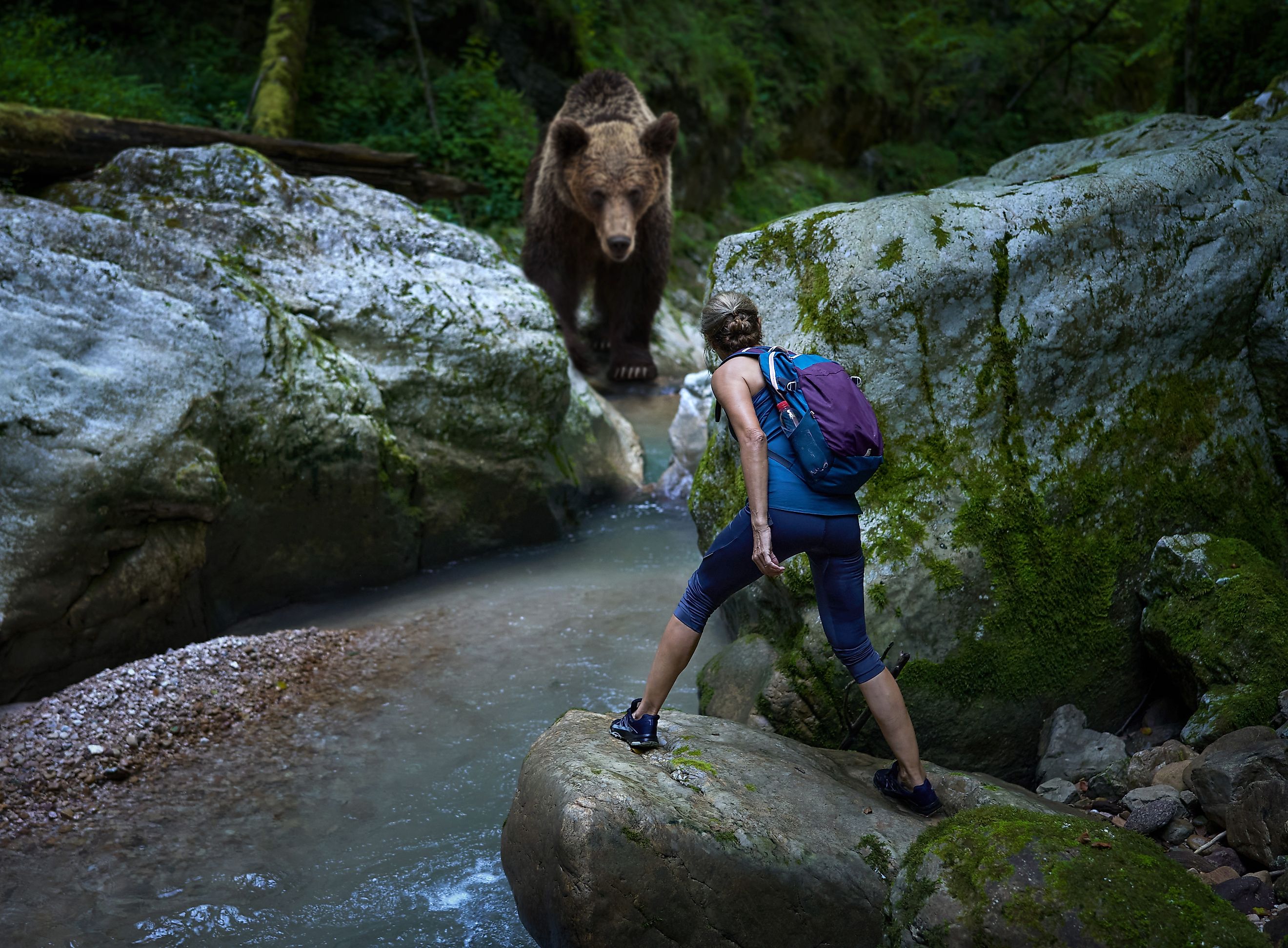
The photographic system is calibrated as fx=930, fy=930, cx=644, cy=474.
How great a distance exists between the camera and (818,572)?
9.97 feet

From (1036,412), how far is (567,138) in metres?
6.69

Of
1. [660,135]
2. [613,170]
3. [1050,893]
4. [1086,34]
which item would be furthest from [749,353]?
[1086,34]

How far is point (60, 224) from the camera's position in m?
5.33

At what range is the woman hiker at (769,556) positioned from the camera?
288 centimetres

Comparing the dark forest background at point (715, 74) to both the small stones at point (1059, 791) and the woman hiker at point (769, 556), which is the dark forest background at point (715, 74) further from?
the woman hiker at point (769, 556)

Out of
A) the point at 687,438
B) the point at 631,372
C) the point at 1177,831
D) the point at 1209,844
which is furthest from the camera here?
the point at 631,372

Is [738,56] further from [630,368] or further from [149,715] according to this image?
[149,715]

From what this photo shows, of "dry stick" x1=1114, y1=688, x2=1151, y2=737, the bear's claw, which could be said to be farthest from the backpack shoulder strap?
the bear's claw

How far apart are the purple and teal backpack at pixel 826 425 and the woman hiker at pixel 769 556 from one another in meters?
0.04

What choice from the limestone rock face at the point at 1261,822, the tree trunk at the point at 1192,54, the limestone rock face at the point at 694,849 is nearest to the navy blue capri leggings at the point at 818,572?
the limestone rock face at the point at 694,849

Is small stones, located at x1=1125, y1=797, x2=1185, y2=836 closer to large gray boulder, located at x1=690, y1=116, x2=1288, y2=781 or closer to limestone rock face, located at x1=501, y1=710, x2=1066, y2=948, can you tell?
limestone rock face, located at x1=501, y1=710, x2=1066, y2=948

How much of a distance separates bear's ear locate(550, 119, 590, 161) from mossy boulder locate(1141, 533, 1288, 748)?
716 centimetres

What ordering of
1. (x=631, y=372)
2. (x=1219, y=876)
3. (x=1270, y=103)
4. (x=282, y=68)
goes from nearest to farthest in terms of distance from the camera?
(x=1219, y=876) → (x=1270, y=103) → (x=631, y=372) → (x=282, y=68)

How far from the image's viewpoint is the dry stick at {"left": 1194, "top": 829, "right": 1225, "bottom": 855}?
9.34 feet
